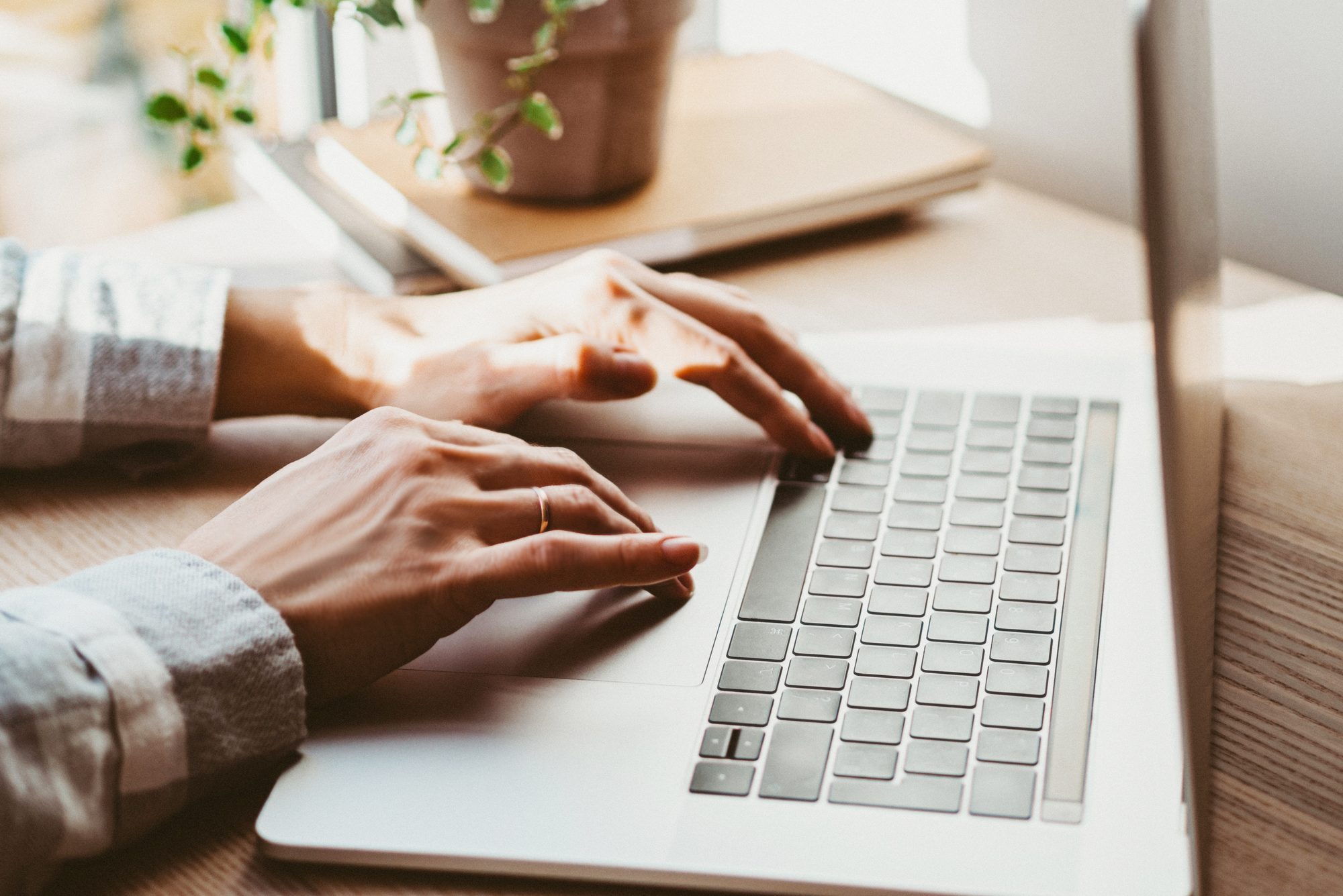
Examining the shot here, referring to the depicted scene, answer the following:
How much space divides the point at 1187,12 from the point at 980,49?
656 mm

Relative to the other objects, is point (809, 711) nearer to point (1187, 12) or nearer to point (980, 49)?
point (1187, 12)

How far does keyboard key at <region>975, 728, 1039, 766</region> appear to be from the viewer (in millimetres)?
515

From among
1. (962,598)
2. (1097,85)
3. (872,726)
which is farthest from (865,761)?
(1097,85)

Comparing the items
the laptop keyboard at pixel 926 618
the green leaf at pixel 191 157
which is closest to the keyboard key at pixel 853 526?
the laptop keyboard at pixel 926 618

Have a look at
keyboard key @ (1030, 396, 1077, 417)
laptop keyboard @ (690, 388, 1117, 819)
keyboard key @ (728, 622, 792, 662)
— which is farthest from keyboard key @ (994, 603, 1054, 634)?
keyboard key @ (1030, 396, 1077, 417)

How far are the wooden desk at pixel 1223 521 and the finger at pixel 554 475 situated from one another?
188mm

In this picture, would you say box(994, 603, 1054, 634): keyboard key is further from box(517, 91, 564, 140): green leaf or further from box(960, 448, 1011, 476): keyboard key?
box(517, 91, 564, 140): green leaf

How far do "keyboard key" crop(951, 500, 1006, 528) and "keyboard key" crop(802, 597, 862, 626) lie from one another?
10cm

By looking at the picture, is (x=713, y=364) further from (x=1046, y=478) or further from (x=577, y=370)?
(x=1046, y=478)

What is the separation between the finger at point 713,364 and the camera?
29.3 inches

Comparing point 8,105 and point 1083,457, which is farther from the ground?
point 8,105

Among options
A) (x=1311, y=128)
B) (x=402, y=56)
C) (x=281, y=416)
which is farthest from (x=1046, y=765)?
(x=402, y=56)

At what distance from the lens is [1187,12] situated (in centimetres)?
55

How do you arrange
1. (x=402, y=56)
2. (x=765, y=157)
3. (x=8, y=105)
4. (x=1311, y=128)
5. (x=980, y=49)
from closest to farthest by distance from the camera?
(x=1311, y=128), (x=765, y=157), (x=980, y=49), (x=402, y=56), (x=8, y=105)
